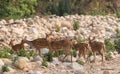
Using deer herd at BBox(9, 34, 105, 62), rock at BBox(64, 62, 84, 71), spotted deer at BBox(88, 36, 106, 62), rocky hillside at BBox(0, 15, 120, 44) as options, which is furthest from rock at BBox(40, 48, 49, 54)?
rocky hillside at BBox(0, 15, 120, 44)

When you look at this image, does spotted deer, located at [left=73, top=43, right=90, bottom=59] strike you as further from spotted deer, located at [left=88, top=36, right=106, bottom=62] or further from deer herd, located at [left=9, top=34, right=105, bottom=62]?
spotted deer, located at [left=88, top=36, right=106, bottom=62]

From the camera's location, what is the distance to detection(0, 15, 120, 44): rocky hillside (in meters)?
22.7

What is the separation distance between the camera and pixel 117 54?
59.9 ft

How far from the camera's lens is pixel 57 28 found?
25000 millimetres

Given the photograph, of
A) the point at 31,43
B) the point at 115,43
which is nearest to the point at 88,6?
the point at 115,43

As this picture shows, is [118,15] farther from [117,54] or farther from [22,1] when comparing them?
[117,54]

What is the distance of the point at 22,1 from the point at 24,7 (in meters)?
0.56

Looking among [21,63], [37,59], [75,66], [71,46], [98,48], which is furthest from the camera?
[98,48]

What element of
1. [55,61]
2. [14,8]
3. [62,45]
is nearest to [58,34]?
[14,8]

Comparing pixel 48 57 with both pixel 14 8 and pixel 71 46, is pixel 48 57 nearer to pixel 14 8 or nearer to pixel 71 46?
pixel 71 46

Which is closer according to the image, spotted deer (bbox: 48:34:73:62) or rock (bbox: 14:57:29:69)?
rock (bbox: 14:57:29:69)

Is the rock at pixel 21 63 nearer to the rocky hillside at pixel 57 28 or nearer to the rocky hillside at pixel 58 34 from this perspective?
the rocky hillside at pixel 58 34

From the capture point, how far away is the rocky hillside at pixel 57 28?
22.7 m

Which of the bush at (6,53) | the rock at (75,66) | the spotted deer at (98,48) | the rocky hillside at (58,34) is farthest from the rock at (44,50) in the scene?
the rock at (75,66)
